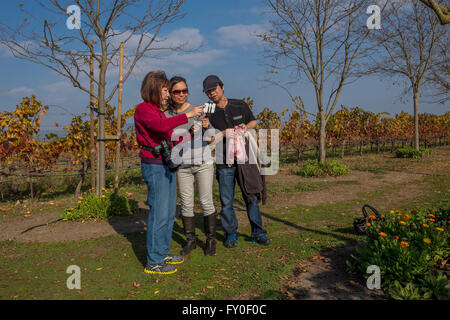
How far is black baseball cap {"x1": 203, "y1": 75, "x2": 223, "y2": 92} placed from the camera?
3957mm

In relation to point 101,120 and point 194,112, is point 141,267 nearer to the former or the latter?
point 194,112

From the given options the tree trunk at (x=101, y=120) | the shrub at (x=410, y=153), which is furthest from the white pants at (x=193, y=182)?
the shrub at (x=410, y=153)

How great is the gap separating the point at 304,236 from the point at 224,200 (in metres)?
1.43

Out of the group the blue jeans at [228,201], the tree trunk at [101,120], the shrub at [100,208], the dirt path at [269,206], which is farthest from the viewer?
the tree trunk at [101,120]

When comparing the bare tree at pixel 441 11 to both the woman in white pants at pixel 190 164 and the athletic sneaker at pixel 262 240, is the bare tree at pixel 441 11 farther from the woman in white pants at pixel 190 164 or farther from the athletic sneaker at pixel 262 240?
the athletic sneaker at pixel 262 240

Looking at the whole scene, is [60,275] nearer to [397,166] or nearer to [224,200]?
[224,200]

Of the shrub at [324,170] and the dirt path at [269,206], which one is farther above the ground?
the shrub at [324,170]

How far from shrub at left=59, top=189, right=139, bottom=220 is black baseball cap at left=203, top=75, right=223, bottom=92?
321cm

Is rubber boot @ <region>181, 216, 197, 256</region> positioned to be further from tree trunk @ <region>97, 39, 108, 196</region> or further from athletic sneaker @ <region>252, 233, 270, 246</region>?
tree trunk @ <region>97, 39, 108, 196</region>

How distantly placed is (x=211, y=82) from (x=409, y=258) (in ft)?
9.09

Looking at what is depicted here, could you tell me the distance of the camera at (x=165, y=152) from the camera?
3268mm

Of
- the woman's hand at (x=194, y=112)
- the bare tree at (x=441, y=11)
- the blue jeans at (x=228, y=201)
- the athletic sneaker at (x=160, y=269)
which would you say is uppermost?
the bare tree at (x=441, y=11)
